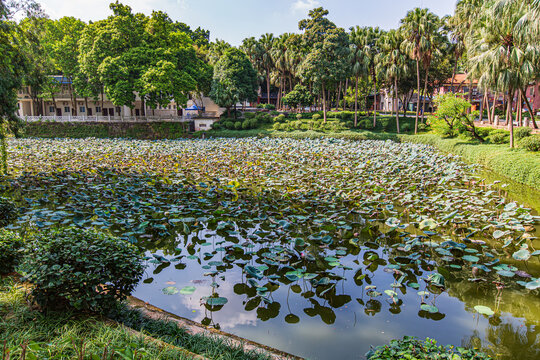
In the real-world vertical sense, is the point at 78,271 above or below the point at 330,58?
below

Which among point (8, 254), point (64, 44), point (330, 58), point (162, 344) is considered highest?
point (64, 44)

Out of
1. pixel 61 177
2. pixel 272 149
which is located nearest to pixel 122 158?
pixel 61 177

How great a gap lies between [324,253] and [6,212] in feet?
23.9

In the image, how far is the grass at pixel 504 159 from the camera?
1435cm

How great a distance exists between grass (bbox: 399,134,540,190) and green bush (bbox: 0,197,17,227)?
1741cm

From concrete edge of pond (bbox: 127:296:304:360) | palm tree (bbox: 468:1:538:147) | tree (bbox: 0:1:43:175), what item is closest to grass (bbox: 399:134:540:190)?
palm tree (bbox: 468:1:538:147)

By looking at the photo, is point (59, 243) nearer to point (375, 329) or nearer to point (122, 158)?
point (375, 329)

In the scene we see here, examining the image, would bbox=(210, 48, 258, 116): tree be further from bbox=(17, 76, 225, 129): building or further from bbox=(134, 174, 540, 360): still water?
bbox=(134, 174, 540, 360): still water

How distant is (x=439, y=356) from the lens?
357 centimetres

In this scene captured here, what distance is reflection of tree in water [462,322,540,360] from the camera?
4492mm

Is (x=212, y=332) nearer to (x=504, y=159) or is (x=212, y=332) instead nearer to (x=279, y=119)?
(x=504, y=159)

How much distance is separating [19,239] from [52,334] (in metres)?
2.91

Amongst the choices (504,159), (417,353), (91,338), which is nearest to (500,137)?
(504,159)

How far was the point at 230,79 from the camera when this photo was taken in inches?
1544
